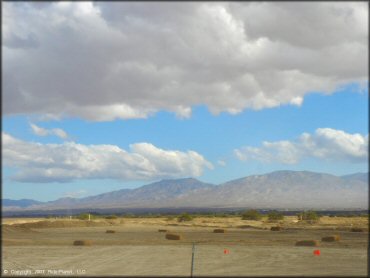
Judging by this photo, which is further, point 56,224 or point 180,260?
point 56,224

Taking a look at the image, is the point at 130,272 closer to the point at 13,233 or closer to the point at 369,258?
the point at 369,258

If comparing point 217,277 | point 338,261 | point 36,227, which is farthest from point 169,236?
point 36,227

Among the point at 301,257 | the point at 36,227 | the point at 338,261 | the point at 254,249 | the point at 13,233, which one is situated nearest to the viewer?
the point at 338,261

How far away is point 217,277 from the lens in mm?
23953

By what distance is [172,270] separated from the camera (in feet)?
88.2

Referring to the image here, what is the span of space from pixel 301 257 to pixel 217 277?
9.85 meters

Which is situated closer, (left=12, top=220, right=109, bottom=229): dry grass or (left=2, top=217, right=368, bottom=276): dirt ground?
(left=2, top=217, right=368, bottom=276): dirt ground

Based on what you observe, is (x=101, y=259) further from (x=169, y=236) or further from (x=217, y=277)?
(x=169, y=236)

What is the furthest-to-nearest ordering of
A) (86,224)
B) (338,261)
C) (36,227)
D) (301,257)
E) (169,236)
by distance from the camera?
(86,224) → (36,227) → (169,236) → (301,257) → (338,261)

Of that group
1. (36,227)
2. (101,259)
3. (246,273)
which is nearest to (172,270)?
(246,273)

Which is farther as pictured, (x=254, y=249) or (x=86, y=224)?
(x=86, y=224)

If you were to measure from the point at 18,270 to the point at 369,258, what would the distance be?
20.6m

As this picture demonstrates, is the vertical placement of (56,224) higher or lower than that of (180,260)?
higher

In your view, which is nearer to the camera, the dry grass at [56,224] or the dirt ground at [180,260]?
the dirt ground at [180,260]
